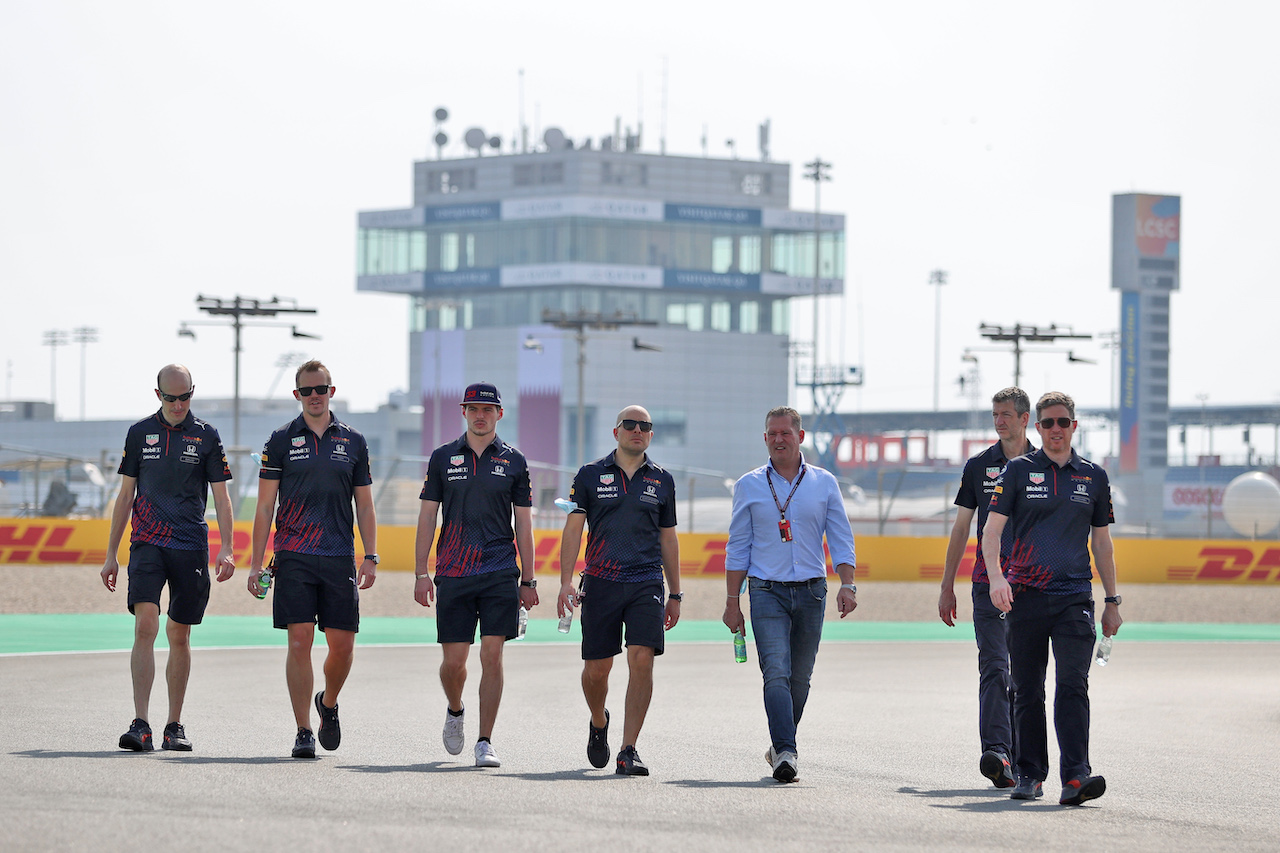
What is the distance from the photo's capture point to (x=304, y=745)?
28.8 feet

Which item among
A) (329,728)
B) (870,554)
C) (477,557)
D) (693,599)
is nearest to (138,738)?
(329,728)

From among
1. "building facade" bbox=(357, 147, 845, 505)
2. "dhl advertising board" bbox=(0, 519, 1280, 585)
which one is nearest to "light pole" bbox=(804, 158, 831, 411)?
"building facade" bbox=(357, 147, 845, 505)

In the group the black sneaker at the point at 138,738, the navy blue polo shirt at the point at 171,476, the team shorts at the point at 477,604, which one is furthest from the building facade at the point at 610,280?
the black sneaker at the point at 138,738

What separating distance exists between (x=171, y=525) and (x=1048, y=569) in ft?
14.4

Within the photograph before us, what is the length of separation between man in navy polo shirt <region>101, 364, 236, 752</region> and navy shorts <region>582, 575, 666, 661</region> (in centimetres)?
184

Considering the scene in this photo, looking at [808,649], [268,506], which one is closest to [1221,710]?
[808,649]

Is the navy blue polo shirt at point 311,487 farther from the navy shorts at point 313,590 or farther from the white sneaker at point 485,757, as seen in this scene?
the white sneaker at point 485,757

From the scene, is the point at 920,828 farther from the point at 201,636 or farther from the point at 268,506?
the point at 201,636

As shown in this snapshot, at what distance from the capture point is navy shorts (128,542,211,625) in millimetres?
9062

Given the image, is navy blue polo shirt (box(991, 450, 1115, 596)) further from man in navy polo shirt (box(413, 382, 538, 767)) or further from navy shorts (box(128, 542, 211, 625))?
navy shorts (box(128, 542, 211, 625))

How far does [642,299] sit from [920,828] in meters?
94.3

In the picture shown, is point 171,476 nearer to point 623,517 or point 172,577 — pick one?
point 172,577

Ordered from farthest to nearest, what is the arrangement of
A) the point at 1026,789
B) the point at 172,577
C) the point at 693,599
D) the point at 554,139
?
the point at 554,139, the point at 693,599, the point at 172,577, the point at 1026,789

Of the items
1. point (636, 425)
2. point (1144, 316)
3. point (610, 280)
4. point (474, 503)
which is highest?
point (610, 280)
